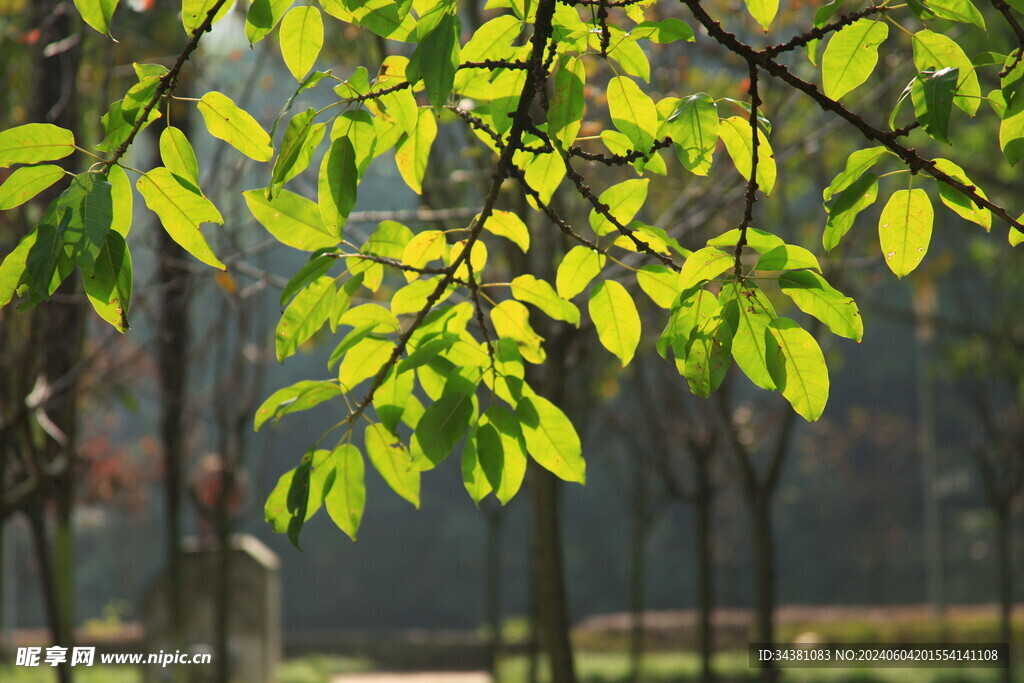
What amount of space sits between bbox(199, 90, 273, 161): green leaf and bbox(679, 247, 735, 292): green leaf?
Answer: 53 centimetres

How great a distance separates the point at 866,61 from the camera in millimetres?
1191

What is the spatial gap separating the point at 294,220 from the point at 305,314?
129 mm

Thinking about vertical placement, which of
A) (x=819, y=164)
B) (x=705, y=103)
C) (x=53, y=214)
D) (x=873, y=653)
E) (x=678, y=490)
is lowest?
(x=873, y=653)

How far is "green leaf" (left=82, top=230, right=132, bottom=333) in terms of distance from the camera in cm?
100

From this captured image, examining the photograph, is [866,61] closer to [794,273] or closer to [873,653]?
[794,273]

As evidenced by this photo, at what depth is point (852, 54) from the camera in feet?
3.93

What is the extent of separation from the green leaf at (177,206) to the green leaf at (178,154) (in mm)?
73

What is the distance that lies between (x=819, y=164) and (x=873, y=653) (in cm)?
436

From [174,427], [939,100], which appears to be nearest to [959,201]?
[939,100]

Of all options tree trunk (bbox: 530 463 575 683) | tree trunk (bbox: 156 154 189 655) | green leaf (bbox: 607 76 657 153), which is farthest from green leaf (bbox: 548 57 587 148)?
tree trunk (bbox: 156 154 189 655)

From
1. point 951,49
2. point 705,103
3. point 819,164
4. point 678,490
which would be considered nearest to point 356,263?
point 705,103

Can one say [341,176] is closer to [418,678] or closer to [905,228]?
[905,228]

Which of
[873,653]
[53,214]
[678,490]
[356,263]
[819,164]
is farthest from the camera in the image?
[873,653]

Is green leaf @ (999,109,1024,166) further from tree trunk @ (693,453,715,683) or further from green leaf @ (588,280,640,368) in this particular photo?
tree trunk @ (693,453,715,683)
